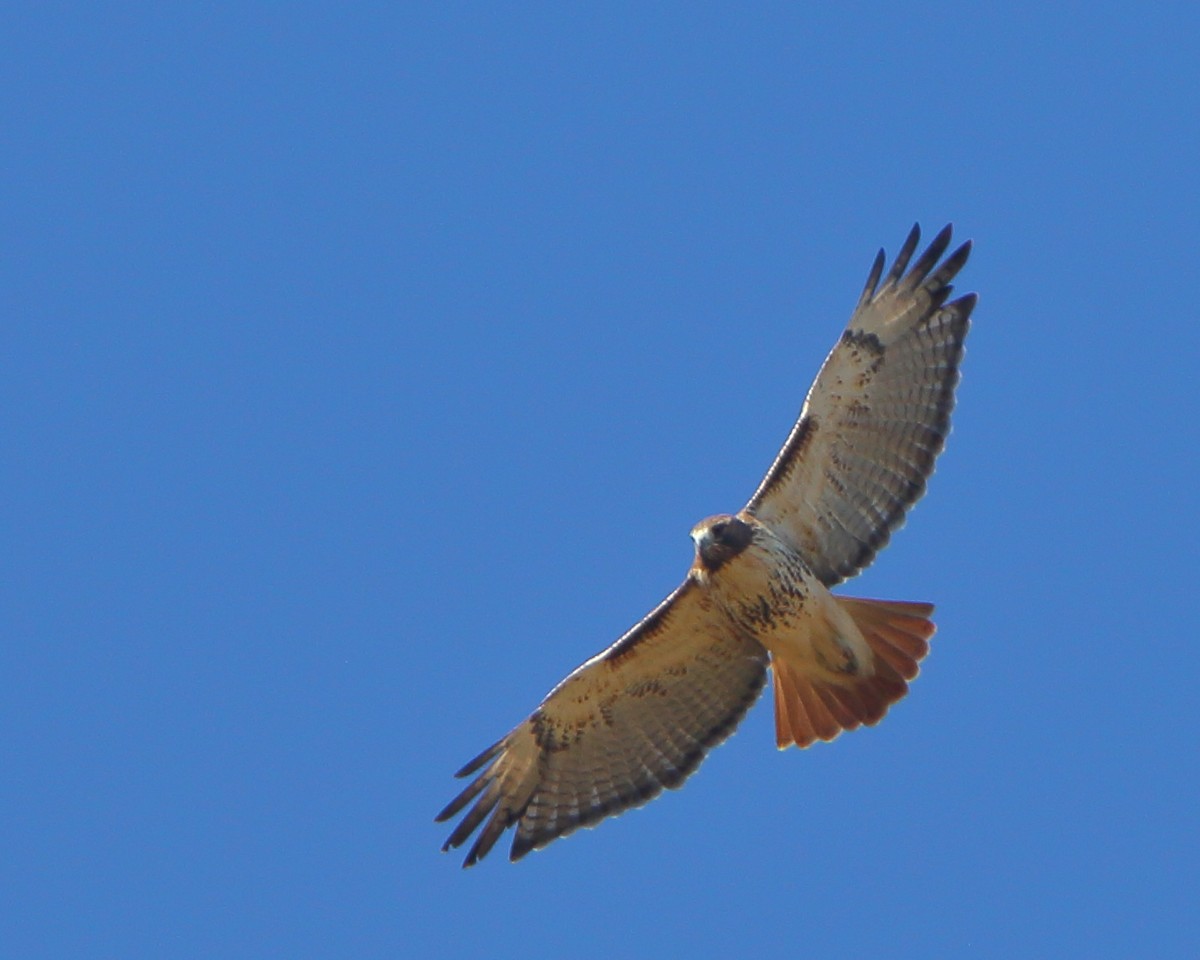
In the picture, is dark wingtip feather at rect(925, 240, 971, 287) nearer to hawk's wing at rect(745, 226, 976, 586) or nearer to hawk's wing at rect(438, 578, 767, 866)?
hawk's wing at rect(745, 226, 976, 586)

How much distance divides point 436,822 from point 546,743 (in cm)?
86

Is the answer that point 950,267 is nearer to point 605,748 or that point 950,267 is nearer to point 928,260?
point 928,260

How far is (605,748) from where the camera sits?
41.1 ft

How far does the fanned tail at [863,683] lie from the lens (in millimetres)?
11852

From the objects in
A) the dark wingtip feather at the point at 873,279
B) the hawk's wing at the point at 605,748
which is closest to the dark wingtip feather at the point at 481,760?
the hawk's wing at the point at 605,748

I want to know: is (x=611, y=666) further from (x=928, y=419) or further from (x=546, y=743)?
(x=928, y=419)

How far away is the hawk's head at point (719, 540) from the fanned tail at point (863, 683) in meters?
0.71

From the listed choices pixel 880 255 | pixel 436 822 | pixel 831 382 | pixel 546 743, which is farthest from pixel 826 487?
pixel 436 822

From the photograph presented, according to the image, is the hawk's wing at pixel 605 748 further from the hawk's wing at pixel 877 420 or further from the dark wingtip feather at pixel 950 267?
the dark wingtip feather at pixel 950 267

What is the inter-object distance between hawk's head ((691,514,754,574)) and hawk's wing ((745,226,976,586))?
0.53 metres

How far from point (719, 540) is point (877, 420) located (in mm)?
1412

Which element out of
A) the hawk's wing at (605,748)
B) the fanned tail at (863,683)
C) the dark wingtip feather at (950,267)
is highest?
the dark wingtip feather at (950,267)

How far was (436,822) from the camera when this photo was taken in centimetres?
1233

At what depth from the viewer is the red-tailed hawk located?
39.0 feet
